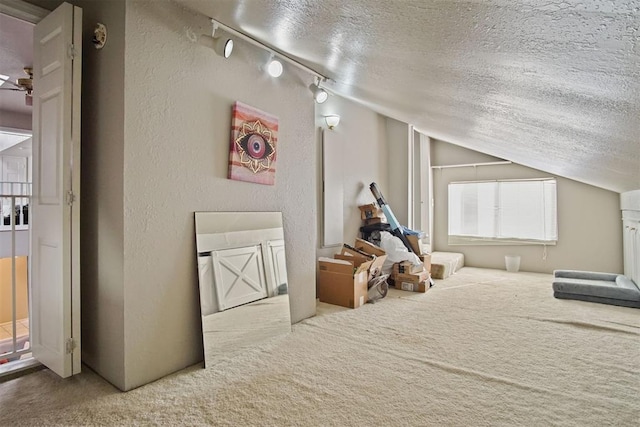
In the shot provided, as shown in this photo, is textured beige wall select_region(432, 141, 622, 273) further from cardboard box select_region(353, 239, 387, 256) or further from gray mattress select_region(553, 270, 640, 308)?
cardboard box select_region(353, 239, 387, 256)

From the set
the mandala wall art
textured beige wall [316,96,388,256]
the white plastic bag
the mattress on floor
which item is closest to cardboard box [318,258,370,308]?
textured beige wall [316,96,388,256]

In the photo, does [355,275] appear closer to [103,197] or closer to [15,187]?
[103,197]

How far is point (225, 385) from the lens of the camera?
1918 mm

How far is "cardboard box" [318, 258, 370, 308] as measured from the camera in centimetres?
352

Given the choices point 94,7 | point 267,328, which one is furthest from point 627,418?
point 94,7

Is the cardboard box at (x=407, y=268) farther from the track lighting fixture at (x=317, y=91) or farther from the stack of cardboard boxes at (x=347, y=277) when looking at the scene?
the track lighting fixture at (x=317, y=91)

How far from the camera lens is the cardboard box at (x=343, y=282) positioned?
3521 mm

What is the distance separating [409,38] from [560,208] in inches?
211

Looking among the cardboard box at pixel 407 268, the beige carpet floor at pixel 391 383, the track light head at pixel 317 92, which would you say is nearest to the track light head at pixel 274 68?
the track light head at pixel 317 92

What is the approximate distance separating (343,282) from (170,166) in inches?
88.1

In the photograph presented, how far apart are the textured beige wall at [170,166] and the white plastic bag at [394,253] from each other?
2.39 metres

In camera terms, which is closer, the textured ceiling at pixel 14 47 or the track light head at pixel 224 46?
the track light head at pixel 224 46

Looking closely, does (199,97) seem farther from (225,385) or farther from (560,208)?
(560,208)

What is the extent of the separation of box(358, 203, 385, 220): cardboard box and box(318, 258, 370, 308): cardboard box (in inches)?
52.8
